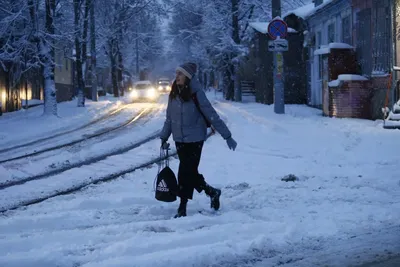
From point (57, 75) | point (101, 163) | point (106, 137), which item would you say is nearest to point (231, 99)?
point (57, 75)

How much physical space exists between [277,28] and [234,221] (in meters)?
14.1

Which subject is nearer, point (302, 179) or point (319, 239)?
point (319, 239)

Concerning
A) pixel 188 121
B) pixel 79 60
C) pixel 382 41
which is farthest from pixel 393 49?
pixel 79 60

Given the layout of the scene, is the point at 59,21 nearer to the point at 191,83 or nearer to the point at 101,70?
the point at 191,83

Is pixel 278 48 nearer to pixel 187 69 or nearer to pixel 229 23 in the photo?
pixel 187 69

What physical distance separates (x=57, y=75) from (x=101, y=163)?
32556mm

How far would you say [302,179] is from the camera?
8055mm

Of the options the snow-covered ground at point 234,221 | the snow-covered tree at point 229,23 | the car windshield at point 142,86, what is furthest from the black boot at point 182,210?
the car windshield at point 142,86

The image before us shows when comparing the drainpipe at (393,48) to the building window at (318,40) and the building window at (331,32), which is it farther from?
the building window at (318,40)

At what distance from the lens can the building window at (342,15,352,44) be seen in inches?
822

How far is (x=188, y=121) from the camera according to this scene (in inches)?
A: 237

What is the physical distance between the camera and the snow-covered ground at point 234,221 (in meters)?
4.58

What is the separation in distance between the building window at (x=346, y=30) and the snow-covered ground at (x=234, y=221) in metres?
11.9

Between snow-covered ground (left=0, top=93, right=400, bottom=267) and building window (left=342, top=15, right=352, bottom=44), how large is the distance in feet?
39.1
